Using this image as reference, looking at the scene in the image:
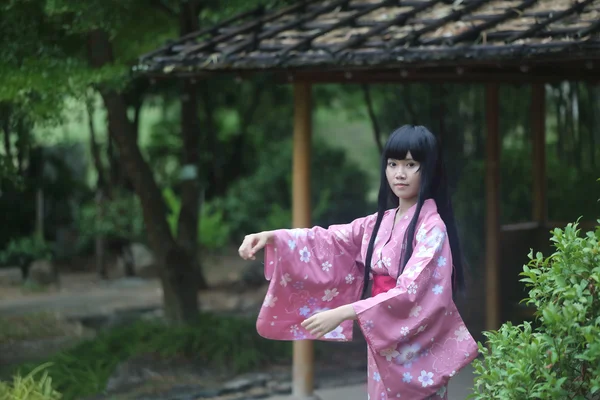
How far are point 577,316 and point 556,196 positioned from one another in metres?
5.13

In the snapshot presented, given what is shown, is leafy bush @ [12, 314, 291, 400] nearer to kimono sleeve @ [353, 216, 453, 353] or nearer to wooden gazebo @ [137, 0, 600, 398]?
wooden gazebo @ [137, 0, 600, 398]

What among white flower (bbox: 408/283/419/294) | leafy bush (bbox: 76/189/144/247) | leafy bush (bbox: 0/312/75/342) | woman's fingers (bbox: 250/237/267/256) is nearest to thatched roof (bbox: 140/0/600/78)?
woman's fingers (bbox: 250/237/267/256)

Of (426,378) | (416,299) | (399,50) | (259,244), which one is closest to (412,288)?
(416,299)

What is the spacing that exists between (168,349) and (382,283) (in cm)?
406

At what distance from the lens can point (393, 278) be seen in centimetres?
362

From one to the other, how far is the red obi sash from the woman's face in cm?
37

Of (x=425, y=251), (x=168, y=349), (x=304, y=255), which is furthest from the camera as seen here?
(x=168, y=349)

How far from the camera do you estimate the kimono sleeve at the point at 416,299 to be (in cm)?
330

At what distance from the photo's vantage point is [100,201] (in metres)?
13.1

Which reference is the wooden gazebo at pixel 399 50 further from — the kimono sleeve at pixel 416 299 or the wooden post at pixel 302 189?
the kimono sleeve at pixel 416 299

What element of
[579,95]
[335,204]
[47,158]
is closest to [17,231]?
[47,158]

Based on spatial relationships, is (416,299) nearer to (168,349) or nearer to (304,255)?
(304,255)

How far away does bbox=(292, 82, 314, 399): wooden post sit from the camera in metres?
6.50

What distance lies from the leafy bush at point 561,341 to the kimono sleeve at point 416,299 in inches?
11.9
